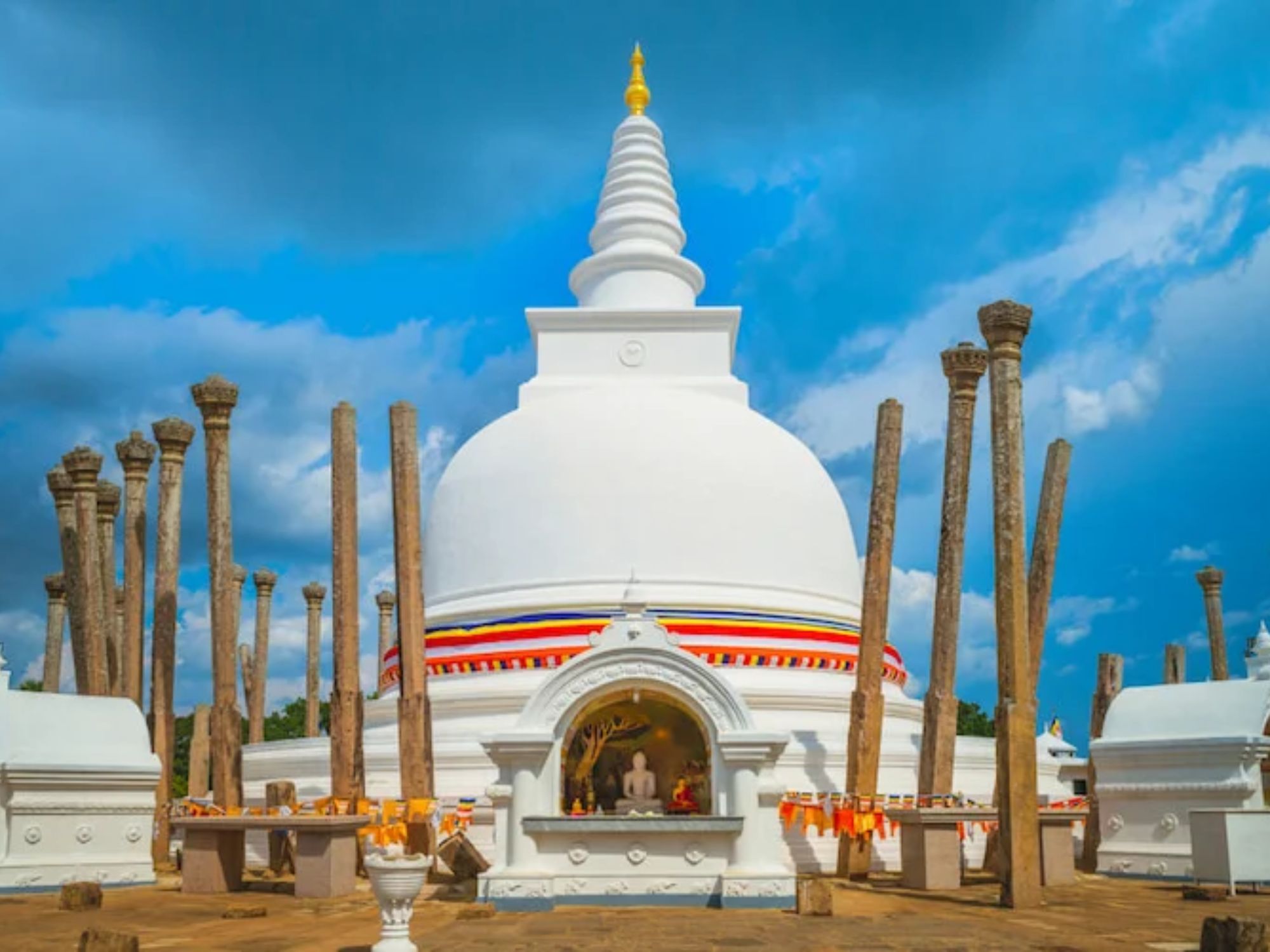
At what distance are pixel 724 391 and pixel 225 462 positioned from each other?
9.75 metres

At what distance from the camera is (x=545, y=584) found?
777 inches

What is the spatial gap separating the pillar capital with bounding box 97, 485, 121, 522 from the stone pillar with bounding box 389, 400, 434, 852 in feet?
26.3

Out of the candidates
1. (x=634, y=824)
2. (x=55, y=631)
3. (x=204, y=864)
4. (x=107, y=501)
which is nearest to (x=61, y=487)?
(x=107, y=501)

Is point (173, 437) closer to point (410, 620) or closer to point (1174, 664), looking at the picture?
point (410, 620)

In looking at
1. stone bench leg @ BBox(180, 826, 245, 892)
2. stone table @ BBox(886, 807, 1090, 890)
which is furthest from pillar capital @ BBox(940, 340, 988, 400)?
stone bench leg @ BBox(180, 826, 245, 892)

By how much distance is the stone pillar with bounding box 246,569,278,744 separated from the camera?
26.4 m

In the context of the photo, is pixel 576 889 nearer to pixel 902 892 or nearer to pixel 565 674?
pixel 565 674

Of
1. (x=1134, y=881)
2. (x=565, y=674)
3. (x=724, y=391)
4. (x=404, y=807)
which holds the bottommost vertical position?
(x=1134, y=881)

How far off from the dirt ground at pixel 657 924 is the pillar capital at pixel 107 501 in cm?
927

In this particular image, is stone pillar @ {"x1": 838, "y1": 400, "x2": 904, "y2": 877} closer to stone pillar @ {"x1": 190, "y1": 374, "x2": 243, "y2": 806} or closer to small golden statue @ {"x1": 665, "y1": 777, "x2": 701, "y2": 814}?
small golden statue @ {"x1": 665, "y1": 777, "x2": 701, "y2": 814}

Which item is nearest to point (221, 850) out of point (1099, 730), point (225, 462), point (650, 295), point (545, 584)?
point (225, 462)

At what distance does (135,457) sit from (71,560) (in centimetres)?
197

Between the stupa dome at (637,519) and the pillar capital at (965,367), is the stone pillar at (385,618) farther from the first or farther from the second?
the pillar capital at (965,367)

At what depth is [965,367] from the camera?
1656cm
